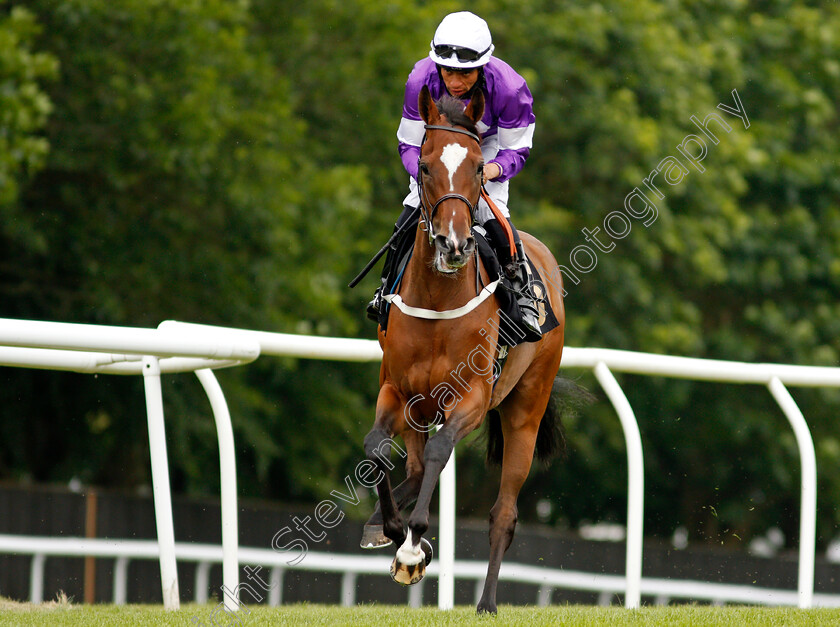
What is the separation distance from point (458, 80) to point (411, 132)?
14.5 inches

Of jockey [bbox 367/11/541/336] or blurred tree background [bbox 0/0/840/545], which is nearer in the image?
jockey [bbox 367/11/541/336]

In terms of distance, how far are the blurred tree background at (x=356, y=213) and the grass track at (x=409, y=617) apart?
6.52m

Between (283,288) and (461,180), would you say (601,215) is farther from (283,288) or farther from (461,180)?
(461,180)

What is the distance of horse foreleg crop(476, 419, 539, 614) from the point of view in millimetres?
5305

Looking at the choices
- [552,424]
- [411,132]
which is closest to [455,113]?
[411,132]

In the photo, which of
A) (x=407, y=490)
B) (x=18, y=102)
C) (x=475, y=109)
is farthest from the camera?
(x=18, y=102)

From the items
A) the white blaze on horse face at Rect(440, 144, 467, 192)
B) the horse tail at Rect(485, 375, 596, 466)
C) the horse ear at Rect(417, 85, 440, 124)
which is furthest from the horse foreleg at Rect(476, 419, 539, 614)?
the horse ear at Rect(417, 85, 440, 124)

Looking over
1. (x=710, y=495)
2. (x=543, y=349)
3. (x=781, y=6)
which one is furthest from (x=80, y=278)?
(x=781, y=6)

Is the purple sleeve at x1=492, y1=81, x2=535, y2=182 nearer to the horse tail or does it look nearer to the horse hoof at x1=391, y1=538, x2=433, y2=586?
the horse tail

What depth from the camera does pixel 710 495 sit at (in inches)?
693

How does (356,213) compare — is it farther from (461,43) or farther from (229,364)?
(229,364)

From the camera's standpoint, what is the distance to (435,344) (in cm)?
490

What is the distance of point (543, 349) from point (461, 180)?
156 cm

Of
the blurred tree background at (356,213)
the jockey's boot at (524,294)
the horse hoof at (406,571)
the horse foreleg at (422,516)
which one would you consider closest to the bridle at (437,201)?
the jockey's boot at (524,294)
